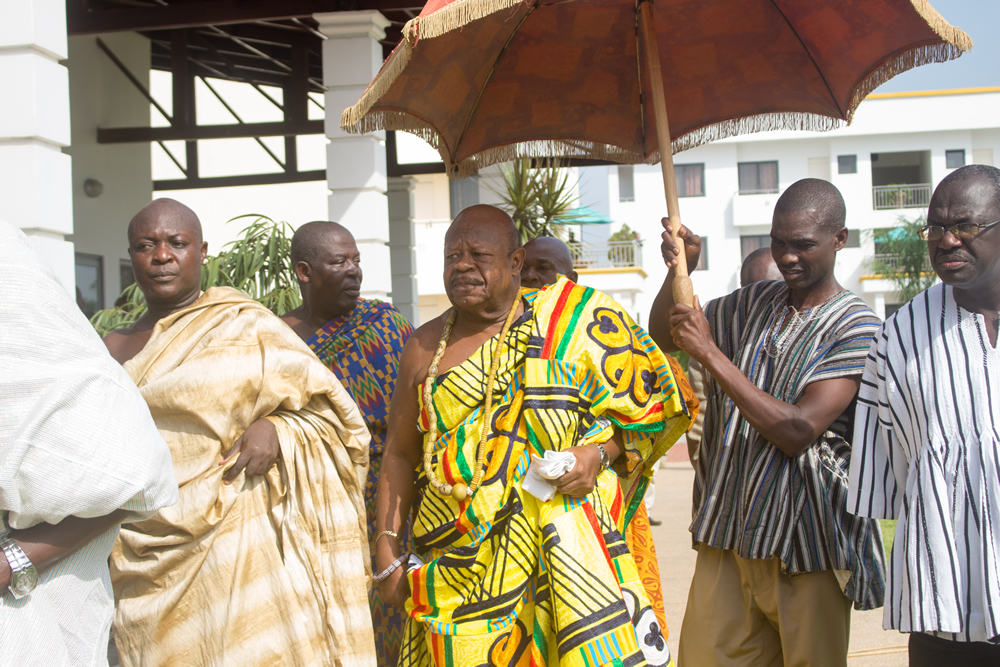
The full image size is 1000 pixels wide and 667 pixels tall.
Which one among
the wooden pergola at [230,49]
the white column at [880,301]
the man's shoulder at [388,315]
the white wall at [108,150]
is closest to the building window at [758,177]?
the white column at [880,301]

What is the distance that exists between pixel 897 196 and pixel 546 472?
37711mm

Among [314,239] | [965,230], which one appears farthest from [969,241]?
[314,239]

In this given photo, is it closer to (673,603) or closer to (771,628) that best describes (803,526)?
(771,628)

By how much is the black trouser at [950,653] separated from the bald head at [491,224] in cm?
176

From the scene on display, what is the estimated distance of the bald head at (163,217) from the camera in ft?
12.2

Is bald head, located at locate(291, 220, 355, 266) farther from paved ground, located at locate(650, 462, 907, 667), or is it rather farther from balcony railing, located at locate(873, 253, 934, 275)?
balcony railing, located at locate(873, 253, 934, 275)

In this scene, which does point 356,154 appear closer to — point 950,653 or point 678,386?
point 678,386

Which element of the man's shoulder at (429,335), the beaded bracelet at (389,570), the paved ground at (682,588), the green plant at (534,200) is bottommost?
the paved ground at (682,588)

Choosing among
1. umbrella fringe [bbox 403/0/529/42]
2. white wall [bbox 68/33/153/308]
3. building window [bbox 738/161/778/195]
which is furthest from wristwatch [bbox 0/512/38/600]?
building window [bbox 738/161/778/195]

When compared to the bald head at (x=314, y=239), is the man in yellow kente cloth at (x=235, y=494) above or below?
below

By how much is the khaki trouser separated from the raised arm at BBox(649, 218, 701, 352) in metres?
0.84

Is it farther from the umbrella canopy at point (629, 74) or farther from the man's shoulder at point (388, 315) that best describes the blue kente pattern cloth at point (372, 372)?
the umbrella canopy at point (629, 74)

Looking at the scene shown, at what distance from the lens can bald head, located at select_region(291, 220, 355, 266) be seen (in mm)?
4402

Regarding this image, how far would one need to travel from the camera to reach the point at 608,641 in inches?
109
